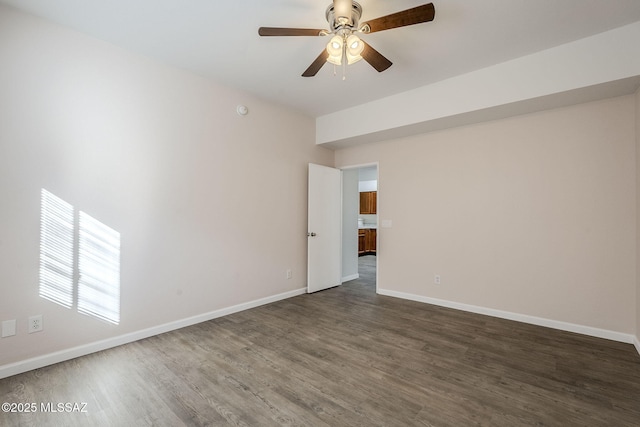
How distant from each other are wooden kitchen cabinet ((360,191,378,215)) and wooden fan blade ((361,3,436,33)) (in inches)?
295

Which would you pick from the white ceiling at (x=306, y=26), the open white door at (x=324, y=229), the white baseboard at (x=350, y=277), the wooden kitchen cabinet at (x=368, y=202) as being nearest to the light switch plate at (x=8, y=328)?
the white ceiling at (x=306, y=26)

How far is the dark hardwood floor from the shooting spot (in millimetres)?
1716

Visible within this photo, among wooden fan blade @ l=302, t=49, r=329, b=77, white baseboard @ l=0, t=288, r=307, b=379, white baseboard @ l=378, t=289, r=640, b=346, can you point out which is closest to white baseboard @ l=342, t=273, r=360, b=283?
white baseboard @ l=378, t=289, r=640, b=346

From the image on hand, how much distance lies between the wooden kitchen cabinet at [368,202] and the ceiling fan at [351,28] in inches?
280

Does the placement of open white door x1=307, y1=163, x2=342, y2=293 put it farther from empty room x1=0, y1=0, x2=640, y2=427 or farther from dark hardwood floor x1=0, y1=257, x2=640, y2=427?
dark hardwood floor x1=0, y1=257, x2=640, y2=427

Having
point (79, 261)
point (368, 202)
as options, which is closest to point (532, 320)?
point (79, 261)

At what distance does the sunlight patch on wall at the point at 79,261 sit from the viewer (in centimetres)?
231

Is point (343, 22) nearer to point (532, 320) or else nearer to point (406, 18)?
point (406, 18)

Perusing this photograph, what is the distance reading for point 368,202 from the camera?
9438 mm

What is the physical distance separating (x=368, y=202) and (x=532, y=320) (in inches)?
256

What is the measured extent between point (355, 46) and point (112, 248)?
2869mm

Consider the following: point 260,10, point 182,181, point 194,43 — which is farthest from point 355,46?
point 182,181

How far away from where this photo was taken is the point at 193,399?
1875 mm

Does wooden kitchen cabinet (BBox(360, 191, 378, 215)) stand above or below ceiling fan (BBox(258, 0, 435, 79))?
below
